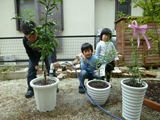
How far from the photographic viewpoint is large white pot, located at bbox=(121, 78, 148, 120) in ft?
3.72

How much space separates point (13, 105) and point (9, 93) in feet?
1.61

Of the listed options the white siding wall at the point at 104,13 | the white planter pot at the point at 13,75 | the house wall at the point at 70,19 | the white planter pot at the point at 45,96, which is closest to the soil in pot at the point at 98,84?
the white planter pot at the point at 45,96

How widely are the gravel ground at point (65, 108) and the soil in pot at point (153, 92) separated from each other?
161mm

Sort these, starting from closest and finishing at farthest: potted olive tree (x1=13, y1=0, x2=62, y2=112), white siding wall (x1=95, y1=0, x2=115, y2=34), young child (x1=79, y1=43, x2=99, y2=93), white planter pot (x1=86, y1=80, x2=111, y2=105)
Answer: potted olive tree (x1=13, y1=0, x2=62, y2=112)
white planter pot (x1=86, y1=80, x2=111, y2=105)
young child (x1=79, y1=43, x2=99, y2=93)
white siding wall (x1=95, y1=0, x2=115, y2=34)

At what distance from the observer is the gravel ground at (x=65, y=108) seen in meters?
1.35

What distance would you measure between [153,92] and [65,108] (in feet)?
4.11

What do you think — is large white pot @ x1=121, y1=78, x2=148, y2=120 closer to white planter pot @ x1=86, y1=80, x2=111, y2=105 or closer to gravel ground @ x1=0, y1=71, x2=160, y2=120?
gravel ground @ x1=0, y1=71, x2=160, y2=120

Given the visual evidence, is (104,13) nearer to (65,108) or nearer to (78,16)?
(78,16)

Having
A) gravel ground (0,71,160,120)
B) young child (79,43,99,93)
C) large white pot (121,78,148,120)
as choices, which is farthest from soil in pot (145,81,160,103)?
young child (79,43,99,93)

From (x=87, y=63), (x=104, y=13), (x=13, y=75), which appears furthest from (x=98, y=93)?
(x=104, y=13)

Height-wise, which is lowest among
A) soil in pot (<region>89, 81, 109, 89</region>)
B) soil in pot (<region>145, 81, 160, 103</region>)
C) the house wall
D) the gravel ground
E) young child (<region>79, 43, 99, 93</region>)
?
the gravel ground

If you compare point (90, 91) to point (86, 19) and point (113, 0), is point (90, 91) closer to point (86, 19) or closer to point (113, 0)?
point (86, 19)

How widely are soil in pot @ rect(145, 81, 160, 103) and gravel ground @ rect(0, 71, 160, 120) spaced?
161mm

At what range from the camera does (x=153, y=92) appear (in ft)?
5.33
